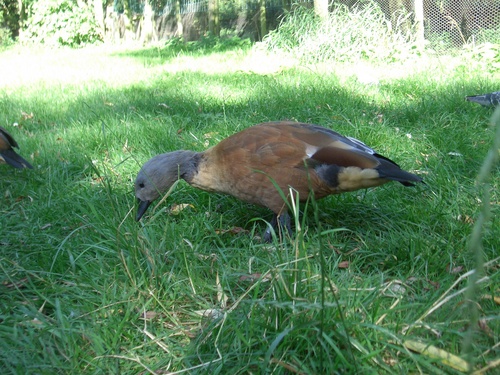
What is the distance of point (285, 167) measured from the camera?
2.76 meters

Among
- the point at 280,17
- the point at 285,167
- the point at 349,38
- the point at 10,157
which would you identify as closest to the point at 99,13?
the point at 280,17

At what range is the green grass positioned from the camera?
164 cm

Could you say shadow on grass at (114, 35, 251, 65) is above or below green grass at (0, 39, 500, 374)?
above

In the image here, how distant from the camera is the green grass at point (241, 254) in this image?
5.39 feet

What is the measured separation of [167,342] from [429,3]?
26.9 feet

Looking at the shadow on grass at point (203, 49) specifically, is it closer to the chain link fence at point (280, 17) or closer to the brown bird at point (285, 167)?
the chain link fence at point (280, 17)

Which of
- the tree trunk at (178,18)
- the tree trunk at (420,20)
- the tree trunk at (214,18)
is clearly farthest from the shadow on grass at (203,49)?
the tree trunk at (420,20)

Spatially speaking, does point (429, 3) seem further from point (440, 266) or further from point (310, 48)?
point (440, 266)

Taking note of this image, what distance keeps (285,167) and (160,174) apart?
830 mm

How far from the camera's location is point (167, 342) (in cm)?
183

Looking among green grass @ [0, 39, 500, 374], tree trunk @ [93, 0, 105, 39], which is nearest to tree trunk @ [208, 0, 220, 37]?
tree trunk @ [93, 0, 105, 39]

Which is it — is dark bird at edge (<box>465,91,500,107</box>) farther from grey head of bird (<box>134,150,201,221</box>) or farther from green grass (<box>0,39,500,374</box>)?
grey head of bird (<box>134,150,201,221</box>)

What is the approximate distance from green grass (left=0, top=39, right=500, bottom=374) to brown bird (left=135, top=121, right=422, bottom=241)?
198 mm

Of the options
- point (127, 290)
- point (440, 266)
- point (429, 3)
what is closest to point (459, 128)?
point (440, 266)
